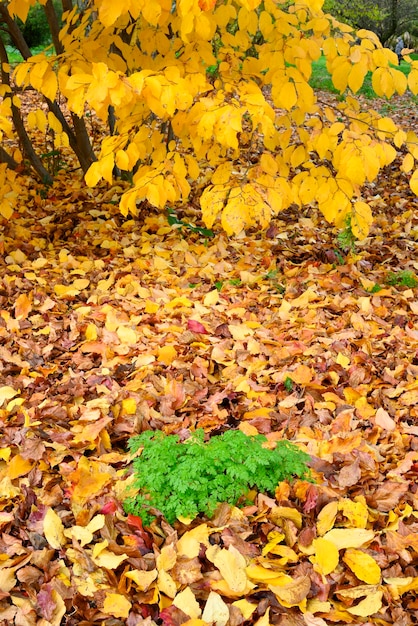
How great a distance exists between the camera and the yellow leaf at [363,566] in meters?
1.59

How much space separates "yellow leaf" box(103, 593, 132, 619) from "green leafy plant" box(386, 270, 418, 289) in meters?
2.60

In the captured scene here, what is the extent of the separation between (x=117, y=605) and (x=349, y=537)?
673 millimetres

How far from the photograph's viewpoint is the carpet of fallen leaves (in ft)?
5.17

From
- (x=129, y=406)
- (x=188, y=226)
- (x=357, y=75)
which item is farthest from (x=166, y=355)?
(x=188, y=226)

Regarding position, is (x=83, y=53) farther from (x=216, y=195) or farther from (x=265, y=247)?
(x=265, y=247)

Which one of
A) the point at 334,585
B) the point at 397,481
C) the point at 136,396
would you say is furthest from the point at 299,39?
the point at 334,585

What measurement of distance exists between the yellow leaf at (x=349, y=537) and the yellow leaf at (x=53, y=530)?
774 millimetres

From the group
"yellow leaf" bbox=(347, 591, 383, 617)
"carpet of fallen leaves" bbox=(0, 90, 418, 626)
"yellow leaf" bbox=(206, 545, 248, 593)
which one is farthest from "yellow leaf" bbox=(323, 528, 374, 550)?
"yellow leaf" bbox=(206, 545, 248, 593)

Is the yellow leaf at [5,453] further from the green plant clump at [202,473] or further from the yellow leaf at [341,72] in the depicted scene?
the yellow leaf at [341,72]

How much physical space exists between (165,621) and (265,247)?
3.06m

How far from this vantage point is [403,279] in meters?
3.55

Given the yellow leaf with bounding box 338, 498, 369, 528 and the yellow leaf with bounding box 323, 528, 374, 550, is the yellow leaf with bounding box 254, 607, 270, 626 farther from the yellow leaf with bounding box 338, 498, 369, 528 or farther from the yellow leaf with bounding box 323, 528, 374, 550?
the yellow leaf with bounding box 338, 498, 369, 528

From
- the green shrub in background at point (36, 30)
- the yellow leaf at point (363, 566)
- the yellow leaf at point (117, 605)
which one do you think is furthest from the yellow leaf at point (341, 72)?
the green shrub in background at point (36, 30)

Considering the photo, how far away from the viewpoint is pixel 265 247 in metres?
4.23
